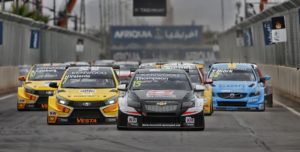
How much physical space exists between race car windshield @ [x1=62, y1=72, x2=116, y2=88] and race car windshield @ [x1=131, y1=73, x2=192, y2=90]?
201cm

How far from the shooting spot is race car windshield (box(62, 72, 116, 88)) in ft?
69.5

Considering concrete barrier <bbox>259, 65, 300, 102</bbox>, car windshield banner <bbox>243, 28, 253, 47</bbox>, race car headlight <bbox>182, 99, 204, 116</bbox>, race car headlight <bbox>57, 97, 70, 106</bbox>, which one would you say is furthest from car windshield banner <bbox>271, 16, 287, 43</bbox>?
car windshield banner <bbox>243, 28, 253, 47</bbox>

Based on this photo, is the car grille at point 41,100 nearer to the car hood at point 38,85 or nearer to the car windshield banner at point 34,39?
the car hood at point 38,85

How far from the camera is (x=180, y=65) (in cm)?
2573

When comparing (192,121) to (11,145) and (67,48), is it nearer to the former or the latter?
(11,145)

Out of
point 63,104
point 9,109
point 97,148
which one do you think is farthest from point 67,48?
point 97,148

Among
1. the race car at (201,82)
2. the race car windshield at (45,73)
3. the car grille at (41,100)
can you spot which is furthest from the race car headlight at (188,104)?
the race car windshield at (45,73)

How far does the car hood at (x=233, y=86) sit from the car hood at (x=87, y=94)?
568cm

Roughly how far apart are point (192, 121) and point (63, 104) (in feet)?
10.3

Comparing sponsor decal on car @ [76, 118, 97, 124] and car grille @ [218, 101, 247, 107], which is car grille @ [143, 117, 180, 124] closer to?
sponsor decal on car @ [76, 118, 97, 124]

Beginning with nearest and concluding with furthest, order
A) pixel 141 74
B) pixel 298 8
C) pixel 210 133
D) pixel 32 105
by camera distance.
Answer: pixel 210 133 → pixel 141 74 → pixel 32 105 → pixel 298 8

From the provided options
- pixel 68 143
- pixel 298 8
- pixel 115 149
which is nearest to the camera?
pixel 115 149

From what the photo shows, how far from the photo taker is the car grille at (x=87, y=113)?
781 inches

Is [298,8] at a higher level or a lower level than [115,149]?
higher
